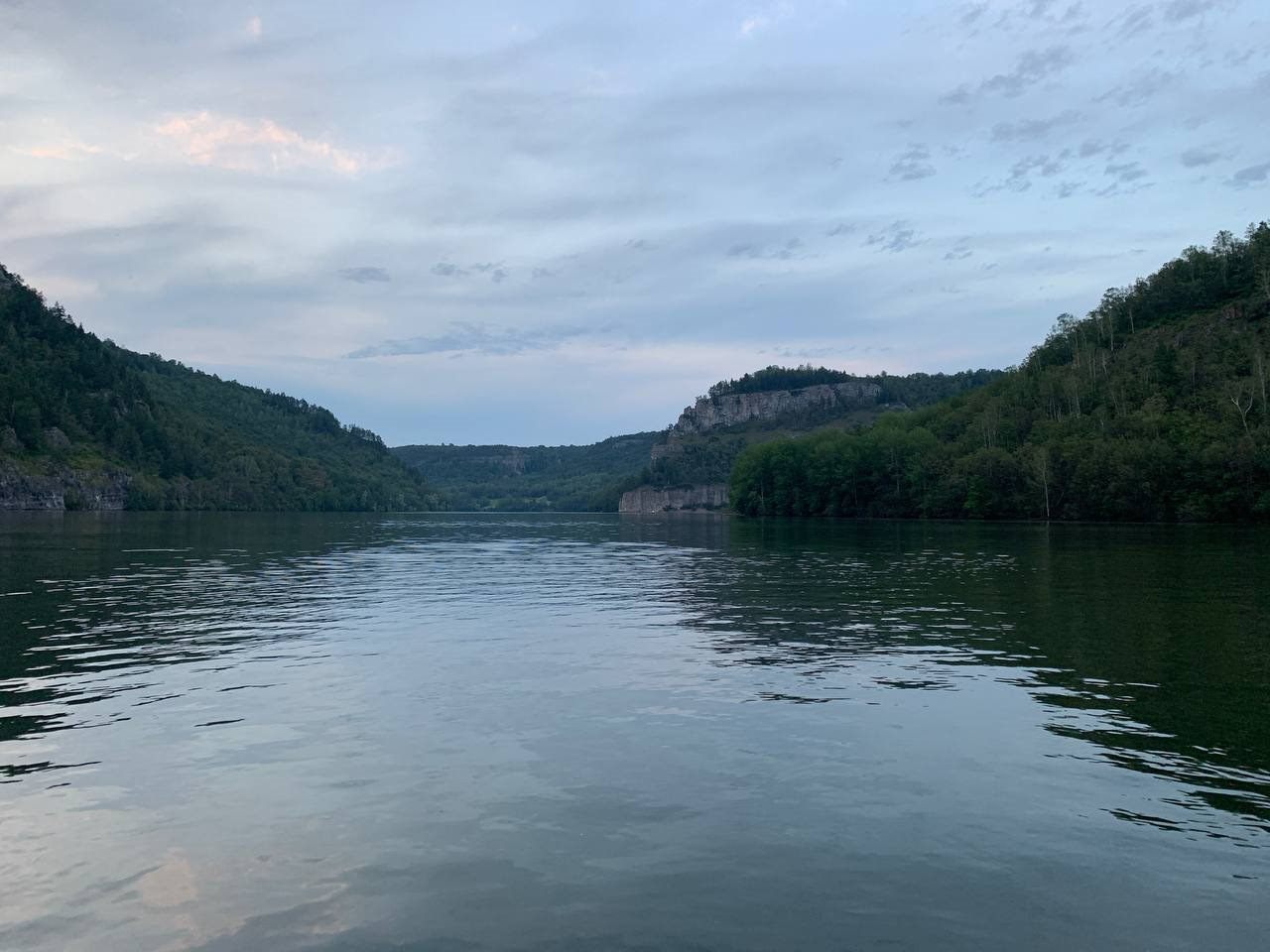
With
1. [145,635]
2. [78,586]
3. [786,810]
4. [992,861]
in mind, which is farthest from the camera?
[78,586]

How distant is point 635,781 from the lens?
17.7m

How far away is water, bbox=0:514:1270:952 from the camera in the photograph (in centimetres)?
1202

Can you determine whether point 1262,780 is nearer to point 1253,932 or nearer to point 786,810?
point 1253,932

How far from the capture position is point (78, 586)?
176ft

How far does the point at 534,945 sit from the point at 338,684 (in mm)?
17463

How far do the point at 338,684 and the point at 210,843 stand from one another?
12603 millimetres

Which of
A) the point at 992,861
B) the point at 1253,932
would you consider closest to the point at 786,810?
the point at 992,861

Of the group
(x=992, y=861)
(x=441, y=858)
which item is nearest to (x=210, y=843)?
(x=441, y=858)

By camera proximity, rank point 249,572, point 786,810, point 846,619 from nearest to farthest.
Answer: point 786,810, point 846,619, point 249,572

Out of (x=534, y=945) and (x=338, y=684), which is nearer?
(x=534, y=945)

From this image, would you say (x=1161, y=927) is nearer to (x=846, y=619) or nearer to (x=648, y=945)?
(x=648, y=945)

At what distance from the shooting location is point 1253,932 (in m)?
11.4

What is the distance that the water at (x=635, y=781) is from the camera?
12.0 m

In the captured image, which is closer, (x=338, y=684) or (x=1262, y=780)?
(x=1262, y=780)
